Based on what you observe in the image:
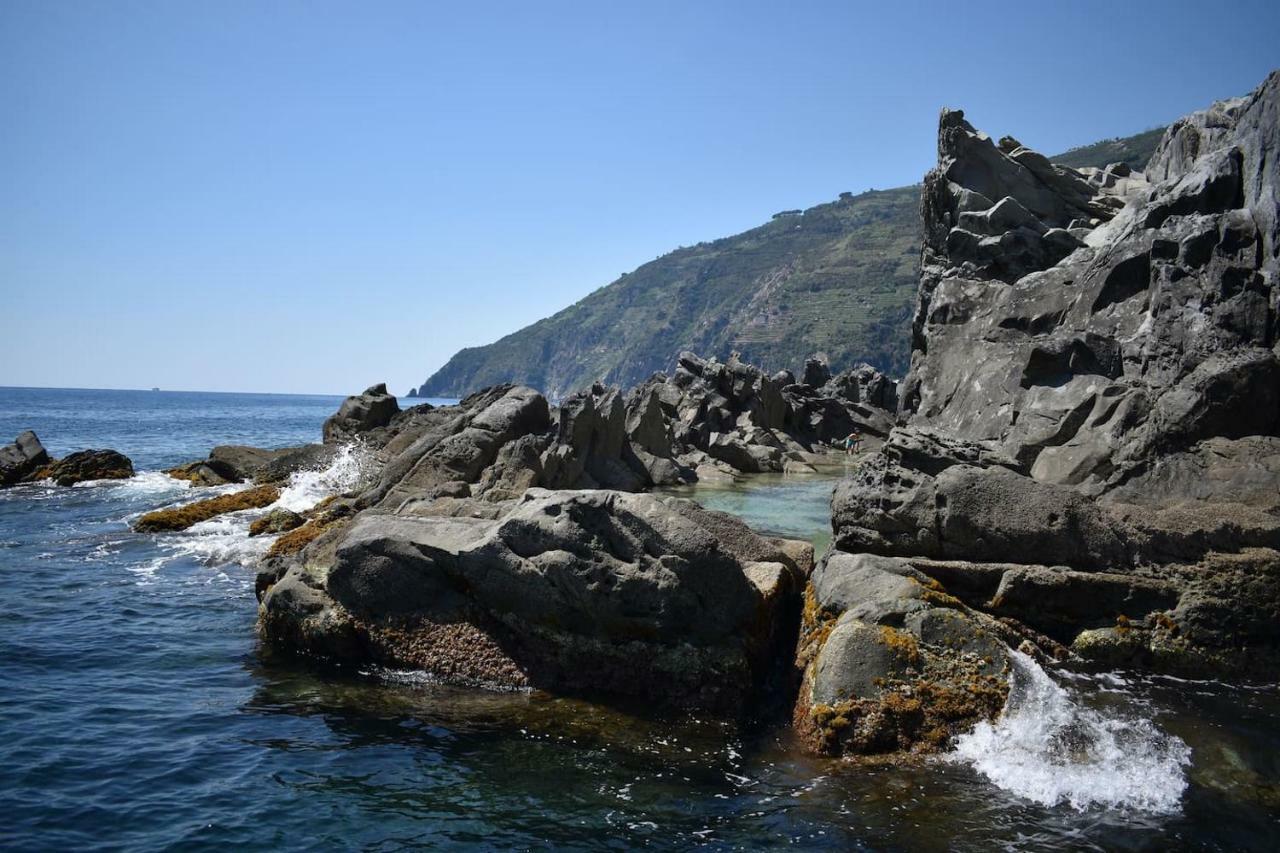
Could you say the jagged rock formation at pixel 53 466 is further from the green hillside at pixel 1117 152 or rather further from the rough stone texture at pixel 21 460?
the green hillside at pixel 1117 152

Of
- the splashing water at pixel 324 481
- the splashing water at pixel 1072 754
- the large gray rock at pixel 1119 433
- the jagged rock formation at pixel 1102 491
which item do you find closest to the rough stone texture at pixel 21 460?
the splashing water at pixel 324 481

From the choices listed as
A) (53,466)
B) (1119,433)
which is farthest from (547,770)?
(53,466)

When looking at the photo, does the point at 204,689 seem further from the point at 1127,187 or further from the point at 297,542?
the point at 1127,187

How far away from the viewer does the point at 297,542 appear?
19156mm

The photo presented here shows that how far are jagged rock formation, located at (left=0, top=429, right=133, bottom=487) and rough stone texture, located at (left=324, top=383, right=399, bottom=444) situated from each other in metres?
9.50

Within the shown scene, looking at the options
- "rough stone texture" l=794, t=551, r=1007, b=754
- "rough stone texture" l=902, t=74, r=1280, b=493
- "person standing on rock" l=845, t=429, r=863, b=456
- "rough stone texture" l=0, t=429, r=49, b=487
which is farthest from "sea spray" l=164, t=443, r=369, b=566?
"person standing on rock" l=845, t=429, r=863, b=456

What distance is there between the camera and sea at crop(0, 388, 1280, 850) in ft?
24.6

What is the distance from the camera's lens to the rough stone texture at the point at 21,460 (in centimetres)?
3575

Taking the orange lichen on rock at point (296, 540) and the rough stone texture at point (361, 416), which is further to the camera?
the rough stone texture at point (361, 416)

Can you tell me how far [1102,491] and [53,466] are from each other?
4190 cm

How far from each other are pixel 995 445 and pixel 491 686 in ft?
46.6

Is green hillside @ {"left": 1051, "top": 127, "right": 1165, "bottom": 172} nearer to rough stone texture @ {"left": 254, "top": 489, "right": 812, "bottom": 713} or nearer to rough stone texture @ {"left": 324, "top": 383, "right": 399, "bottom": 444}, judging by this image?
rough stone texture @ {"left": 324, "top": 383, "right": 399, "bottom": 444}

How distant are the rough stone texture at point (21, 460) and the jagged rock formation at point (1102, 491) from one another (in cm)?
3754

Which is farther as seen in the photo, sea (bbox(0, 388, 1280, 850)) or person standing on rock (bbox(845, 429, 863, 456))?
person standing on rock (bbox(845, 429, 863, 456))
